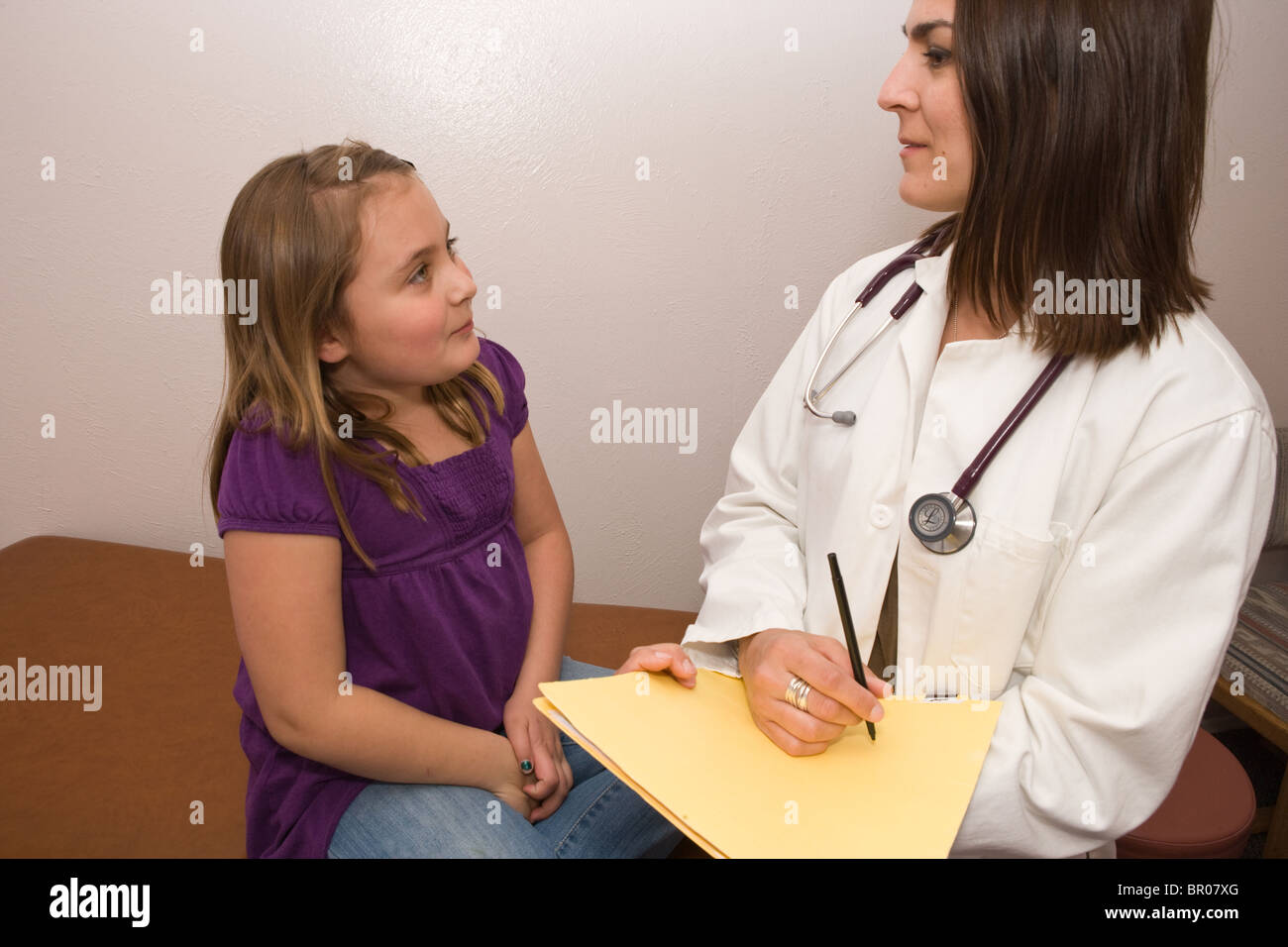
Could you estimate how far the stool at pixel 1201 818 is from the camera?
1.65 m

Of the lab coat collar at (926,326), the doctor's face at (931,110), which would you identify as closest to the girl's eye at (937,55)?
the doctor's face at (931,110)

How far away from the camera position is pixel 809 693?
39.7 inches

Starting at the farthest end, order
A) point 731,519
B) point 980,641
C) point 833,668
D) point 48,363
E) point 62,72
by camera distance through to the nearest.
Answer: point 48,363, point 62,72, point 731,519, point 980,641, point 833,668

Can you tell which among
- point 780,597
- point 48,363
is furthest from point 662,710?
point 48,363

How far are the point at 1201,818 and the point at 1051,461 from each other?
0.97 m

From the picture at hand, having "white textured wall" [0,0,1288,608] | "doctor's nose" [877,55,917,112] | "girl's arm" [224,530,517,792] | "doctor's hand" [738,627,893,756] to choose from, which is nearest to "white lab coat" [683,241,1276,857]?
"doctor's hand" [738,627,893,756]

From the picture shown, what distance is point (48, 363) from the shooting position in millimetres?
2105

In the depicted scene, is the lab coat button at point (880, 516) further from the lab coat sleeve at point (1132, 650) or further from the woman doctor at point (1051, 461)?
the lab coat sleeve at point (1132, 650)

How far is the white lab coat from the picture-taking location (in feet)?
3.33

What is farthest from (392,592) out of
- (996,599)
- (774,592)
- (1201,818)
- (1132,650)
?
(1201,818)

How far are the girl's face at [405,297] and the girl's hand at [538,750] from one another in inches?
18.2

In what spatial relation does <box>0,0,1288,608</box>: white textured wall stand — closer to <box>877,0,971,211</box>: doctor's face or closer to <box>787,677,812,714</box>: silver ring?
<box>877,0,971,211</box>: doctor's face

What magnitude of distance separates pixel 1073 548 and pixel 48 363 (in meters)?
2.03

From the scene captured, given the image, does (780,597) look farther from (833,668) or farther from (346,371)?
(346,371)
